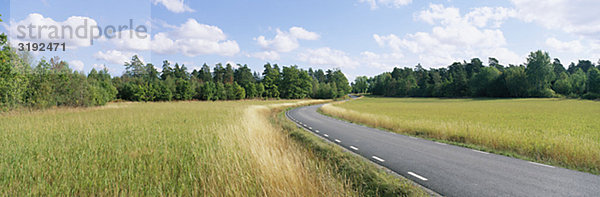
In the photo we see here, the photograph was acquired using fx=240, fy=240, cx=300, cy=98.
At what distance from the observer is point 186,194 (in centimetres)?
392

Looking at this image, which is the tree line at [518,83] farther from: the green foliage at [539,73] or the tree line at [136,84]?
the tree line at [136,84]

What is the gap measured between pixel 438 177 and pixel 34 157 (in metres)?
10.1

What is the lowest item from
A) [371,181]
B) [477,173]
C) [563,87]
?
[477,173]

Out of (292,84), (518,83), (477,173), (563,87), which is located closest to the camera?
(477,173)

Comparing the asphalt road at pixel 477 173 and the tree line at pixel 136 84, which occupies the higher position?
the tree line at pixel 136 84

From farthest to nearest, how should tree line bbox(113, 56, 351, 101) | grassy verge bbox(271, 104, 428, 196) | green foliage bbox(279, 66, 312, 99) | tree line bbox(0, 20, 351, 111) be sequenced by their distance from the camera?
green foliage bbox(279, 66, 312, 99) → tree line bbox(113, 56, 351, 101) → tree line bbox(0, 20, 351, 111) → grassy verge bbox(271, 104, 428, 196)

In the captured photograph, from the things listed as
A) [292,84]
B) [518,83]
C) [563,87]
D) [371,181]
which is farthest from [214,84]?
[563,87]

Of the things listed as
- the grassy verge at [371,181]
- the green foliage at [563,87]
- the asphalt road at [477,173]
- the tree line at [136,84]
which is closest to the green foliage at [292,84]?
the tree line at [136,84]

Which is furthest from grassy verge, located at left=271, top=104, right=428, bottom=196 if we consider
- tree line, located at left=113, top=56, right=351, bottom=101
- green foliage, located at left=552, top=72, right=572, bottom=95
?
green foliage, located at left=552, top=72, right=572, bottom=95

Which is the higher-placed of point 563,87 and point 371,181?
point 563,87

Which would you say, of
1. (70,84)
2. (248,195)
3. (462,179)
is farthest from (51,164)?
(70,84)

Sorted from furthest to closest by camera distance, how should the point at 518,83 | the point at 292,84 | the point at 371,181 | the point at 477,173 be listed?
the point at 292,84 < the point at 518,83 < the point at 477,173 < the point at 371,181

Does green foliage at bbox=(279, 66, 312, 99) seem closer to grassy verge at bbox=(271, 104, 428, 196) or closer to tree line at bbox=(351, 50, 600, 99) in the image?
tree line at bbox=(351, 50, 600, 99)

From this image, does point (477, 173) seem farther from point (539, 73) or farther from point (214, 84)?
point (539, 73)
